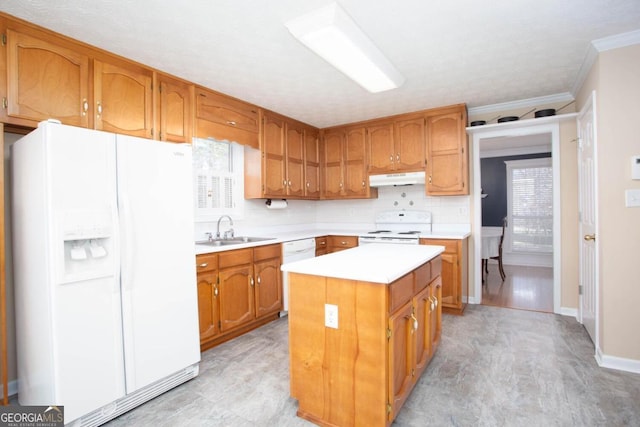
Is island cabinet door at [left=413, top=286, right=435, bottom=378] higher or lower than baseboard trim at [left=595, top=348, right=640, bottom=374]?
higher

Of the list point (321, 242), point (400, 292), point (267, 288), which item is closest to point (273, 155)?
point (321, 242)

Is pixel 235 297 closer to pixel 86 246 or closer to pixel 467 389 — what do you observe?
pixel 86 246

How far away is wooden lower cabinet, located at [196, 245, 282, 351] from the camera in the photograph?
9.14 feet

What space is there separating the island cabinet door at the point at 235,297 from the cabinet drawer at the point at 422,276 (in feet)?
5.68

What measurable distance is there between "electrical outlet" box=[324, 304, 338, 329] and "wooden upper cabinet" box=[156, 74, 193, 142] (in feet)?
6.72

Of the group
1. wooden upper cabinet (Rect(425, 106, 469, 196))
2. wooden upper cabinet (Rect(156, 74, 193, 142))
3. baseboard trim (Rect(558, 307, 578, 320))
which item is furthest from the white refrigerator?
baseboard trim (Rect(558, 307, 578, 320))

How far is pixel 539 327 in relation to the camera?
3215 mm

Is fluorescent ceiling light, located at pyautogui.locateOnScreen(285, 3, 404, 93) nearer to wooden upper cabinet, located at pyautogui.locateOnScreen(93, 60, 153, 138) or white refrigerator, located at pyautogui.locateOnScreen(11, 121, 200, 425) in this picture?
white refrigerator, located at pyautogui.locateOnScreen(11, 121, 200, 425)

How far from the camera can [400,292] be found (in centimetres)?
175

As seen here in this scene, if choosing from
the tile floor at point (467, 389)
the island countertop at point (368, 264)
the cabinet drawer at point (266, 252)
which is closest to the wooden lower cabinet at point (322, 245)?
the cabinet drawer at point (266, 252)

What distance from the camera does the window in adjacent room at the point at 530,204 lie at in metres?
6.32

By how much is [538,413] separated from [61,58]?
12.3 ft

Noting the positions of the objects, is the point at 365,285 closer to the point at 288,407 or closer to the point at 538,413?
the point at 288,407

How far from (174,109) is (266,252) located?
5.27 feet
